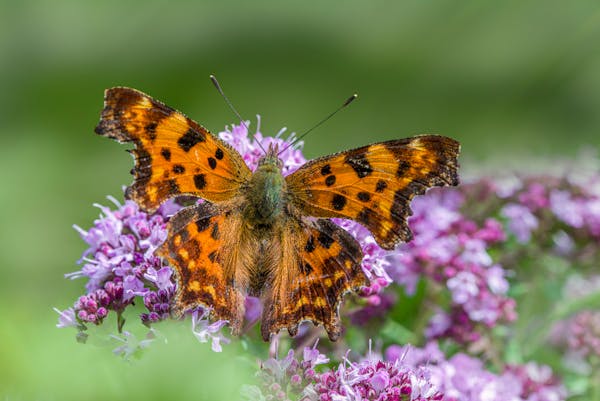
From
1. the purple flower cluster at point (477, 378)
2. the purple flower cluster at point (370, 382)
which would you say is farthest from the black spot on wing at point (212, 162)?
the purple flower cluster at point (477, 378)

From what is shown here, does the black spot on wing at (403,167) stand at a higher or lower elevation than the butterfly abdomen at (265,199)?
lower

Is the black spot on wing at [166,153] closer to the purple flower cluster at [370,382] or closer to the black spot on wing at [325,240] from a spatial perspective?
the black spot on wing at [325,240]

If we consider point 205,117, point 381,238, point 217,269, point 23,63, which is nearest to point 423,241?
point 381,238

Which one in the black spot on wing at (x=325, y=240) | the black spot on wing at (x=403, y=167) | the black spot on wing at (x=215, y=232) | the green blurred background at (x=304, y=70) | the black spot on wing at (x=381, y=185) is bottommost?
the black spot on wing at (x=325, y=240)

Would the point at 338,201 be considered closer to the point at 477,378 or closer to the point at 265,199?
the point at 265,199

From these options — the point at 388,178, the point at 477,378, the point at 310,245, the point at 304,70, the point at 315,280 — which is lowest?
the point at 477,378

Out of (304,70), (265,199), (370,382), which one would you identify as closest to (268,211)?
(265,199)

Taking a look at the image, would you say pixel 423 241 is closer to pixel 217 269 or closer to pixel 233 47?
pixel 217 269
